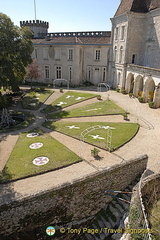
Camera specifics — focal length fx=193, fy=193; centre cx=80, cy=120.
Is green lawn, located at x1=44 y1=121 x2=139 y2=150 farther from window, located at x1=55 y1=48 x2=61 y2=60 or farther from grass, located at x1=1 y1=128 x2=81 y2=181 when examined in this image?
window, located at x1=55 y1=48 x2=61 y2=60

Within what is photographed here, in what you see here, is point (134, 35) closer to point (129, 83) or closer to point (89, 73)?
point (129, 83)

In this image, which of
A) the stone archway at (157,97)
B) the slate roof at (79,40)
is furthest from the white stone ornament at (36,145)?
the slate roof at (79,40)

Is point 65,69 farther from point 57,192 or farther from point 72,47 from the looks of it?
point 57,192

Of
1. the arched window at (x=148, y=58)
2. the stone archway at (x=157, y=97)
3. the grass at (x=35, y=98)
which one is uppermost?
the arched window at (x=148, y=58)

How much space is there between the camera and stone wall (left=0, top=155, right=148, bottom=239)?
9.88 metres

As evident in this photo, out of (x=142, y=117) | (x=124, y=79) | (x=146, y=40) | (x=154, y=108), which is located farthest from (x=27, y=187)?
(x=146, y=40)

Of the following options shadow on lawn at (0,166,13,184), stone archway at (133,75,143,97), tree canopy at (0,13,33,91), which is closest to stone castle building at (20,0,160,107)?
stone archway at (133,75,143,97)

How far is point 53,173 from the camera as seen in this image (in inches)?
511

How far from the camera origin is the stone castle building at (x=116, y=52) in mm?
29302

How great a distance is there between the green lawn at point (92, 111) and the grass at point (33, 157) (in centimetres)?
673

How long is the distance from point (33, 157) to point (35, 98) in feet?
58.2

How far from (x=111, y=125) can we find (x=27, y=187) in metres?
11.8

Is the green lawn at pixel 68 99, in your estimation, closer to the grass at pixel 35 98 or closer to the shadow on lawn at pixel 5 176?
the grass at pixel 35 98

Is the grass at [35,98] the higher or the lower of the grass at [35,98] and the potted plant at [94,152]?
the higher
